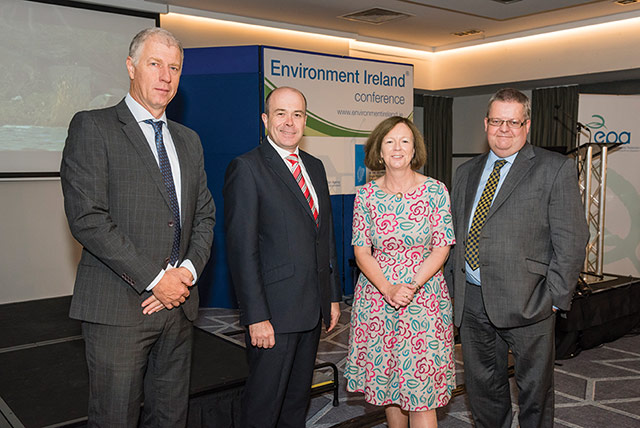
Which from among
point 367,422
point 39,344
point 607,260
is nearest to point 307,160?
point 367,422

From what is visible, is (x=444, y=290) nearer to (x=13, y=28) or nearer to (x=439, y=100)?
(x=13, y=28)

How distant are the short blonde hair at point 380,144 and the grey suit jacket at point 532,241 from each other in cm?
40

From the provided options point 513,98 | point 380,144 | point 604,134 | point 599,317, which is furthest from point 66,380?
point 604,134

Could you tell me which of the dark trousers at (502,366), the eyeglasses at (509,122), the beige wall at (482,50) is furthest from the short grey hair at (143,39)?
the beige wall at (482,50)

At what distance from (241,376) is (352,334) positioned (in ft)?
2.52

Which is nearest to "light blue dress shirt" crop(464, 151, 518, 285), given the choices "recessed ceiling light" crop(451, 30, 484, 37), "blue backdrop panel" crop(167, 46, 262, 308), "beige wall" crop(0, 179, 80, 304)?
"blue backdrop panel" crop(167, 46, 262, 308)

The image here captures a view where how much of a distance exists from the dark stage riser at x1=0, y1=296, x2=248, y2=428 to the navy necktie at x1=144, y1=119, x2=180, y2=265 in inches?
41.6

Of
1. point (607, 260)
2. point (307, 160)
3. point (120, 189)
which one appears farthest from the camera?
point (607, 260)

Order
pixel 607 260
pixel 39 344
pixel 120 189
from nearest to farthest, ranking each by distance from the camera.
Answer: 1. pixel 120 189
2. pixel 39 344
3. pixel 607 260

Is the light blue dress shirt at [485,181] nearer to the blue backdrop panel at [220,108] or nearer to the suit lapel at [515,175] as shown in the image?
the suit lapel at [515,175]

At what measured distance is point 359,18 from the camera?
715 cm

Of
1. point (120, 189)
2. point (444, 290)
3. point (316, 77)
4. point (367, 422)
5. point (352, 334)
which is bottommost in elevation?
point (367, 422)

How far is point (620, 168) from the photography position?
6785mm

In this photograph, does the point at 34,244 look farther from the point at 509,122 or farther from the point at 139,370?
the point at 509,122
